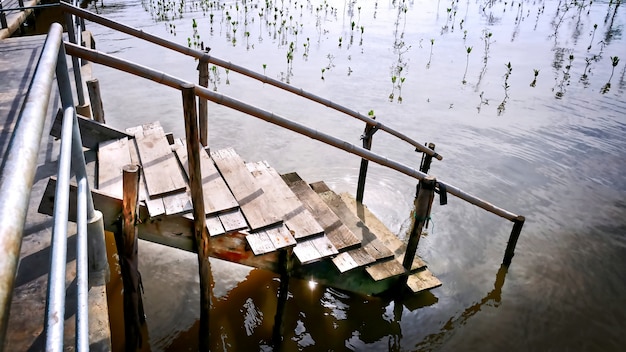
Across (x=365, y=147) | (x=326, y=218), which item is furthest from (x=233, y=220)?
(x=365, y=147)

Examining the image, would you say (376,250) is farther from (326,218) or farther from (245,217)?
(245,217)

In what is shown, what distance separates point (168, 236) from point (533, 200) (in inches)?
269

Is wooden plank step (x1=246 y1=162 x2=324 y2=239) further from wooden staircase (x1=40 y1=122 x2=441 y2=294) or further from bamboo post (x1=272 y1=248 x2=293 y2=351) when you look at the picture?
bamboo post (x1=272 y1=248 x2=293 y2=351)

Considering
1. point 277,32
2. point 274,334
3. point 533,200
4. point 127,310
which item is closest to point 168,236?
point 127,310

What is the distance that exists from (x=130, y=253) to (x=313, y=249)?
5.46 feet

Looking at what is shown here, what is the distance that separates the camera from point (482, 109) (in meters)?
11.4

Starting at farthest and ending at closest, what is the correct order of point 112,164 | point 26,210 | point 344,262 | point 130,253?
1. point 344,262
2. point 112,164
3. point 130,253
4. point 26,210

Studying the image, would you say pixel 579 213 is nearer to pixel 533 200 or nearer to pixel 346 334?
pixel 533 200

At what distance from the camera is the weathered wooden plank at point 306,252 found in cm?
402

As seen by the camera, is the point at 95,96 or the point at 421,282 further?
the point at 95,96

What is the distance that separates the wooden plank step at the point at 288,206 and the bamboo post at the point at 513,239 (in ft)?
9.88

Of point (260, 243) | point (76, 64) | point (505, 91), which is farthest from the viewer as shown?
point (505, 91)

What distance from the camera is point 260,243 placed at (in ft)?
12.7

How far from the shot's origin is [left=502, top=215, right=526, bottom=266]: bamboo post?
5.62 metres
